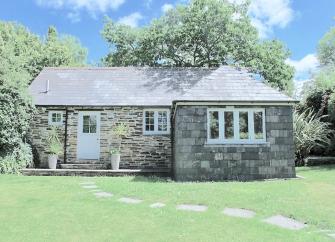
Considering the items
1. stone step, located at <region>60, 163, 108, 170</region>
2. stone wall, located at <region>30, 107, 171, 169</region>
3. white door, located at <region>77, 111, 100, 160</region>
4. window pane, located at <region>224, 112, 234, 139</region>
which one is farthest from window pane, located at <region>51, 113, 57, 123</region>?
window pane, located at <region>224, 112, 234, 139</region>

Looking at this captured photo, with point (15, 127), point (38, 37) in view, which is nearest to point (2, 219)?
point (15, 127)

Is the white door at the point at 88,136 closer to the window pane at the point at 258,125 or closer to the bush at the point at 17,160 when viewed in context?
the bush at the point at 17,160

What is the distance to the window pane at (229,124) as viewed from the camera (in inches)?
553

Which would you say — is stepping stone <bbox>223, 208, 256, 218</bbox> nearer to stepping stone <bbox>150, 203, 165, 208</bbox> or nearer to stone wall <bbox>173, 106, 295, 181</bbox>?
stepping stone <bbox>150, 203, 165, 208</bbox>

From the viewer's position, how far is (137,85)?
19.4m

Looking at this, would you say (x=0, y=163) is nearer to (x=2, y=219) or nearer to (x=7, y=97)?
(x=7, y=97)

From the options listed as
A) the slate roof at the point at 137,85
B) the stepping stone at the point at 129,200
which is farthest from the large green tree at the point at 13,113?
the stepping stone at the point at 129,200

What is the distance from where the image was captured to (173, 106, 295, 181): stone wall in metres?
13.6

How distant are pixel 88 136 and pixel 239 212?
36.7 ft

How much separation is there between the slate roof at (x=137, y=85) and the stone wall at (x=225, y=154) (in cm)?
116

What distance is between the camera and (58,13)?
110 feet

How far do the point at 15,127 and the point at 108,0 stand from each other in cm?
1421

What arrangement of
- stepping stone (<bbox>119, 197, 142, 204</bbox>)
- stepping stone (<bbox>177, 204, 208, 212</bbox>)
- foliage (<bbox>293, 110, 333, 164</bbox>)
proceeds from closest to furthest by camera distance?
stepping stone (<bbox>177, 204, 208, 212</bbox>) < stepping stone (<bbox>119, 197, 142, 204</bbox>) < foliage (<bbox>293, 110, 333, 164</bbox>)

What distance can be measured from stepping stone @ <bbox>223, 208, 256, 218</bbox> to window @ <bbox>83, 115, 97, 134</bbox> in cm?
1080
